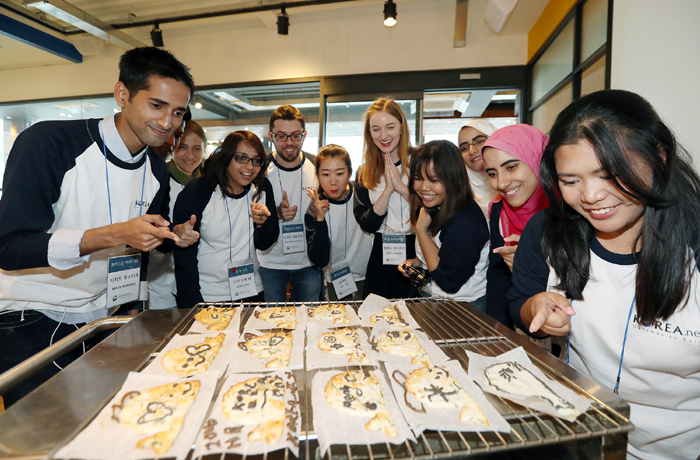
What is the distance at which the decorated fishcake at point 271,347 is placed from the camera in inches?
43.6

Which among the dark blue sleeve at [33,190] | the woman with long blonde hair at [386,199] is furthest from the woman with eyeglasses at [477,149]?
the dark blue sleeve at [33,190]

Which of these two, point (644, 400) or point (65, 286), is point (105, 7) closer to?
point (65, 286)

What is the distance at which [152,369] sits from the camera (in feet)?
3.31

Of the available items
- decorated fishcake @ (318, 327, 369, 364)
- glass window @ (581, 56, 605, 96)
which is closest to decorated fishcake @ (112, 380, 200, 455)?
decorated fishcake @ (318, 327, 369, 364)

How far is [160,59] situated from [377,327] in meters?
1.49

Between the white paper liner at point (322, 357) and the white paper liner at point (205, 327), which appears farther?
the white paper liner at point (205, 327)

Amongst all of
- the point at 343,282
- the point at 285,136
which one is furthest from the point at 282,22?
the point at 343,282

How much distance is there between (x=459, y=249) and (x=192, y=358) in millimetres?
1363

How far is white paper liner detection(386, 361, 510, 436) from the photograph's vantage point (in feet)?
2.57

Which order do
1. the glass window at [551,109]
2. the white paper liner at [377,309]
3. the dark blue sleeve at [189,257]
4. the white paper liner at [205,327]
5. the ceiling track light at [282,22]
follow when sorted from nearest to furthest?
the white paper liner at [205,327] → the white paper liner at [377,309] → the dark blue sleeve at [189,257] → the glass window at [551,109] → the ceiling track light at [282,22]

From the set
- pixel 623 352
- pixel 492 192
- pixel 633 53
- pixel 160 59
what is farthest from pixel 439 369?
pixel 633 53

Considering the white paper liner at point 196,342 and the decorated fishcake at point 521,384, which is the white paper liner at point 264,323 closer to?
the white paper liner at point 196,342

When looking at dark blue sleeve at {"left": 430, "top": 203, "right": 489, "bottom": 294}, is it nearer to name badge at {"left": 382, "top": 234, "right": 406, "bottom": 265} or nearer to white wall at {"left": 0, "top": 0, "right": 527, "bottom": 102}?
name badge at {"left": 382, "top": 234, "right": 406, "bottom": 265}

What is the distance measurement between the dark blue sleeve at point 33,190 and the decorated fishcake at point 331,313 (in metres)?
1.02
